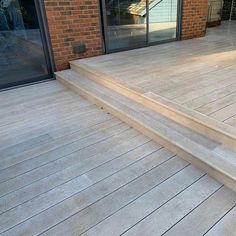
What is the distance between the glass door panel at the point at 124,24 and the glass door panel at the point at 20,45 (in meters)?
1.12

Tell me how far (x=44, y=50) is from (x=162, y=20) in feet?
7.52

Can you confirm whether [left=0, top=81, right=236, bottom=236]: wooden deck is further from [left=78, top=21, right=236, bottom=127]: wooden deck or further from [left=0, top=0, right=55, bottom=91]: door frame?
[left=0, top=0, right=55, bottom=91]: door frame

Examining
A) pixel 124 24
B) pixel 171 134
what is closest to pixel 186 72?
pixel 171 134

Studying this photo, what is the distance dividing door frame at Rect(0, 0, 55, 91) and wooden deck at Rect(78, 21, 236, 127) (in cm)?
46

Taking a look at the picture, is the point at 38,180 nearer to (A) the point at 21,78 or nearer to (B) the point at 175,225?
(B) the point at 175,225

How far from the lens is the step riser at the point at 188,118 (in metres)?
1.87

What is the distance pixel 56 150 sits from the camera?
213 centimetres

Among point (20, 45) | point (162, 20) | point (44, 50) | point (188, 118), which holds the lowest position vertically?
point (188, 118)

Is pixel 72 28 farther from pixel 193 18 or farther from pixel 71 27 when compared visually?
pixel 193 18

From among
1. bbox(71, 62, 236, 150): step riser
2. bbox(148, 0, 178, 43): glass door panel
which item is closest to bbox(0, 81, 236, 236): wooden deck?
bbox(71, 62, 236, 150): step riser

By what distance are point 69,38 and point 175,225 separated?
3.10m

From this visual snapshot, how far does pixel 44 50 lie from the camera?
3561 millimetres

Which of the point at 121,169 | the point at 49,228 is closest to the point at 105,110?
the point at 121,169

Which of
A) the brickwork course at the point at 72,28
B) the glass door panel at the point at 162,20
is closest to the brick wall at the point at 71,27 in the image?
the brickwork course at the point at 72,28
